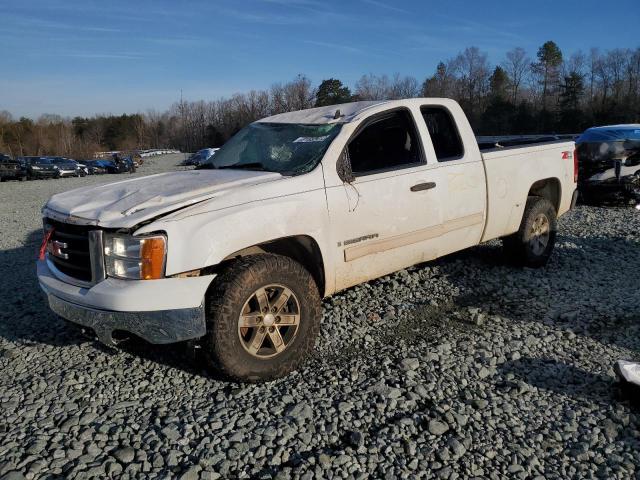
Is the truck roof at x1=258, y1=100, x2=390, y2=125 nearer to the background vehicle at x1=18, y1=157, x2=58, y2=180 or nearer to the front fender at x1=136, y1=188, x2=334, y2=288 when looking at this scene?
the front fender at x1=136, y1=188, x2=334, y2=288

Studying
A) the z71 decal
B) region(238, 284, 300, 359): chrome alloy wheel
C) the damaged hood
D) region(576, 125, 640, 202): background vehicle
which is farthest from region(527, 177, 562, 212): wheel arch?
region(576, 125, 640, 202): background vehicle

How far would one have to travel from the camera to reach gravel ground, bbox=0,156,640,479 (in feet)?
9.20

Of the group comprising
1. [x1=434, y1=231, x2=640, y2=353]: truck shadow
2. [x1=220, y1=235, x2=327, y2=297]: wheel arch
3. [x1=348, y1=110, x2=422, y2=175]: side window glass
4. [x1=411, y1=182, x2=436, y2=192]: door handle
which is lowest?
[x1=434, y1=231, x2=640, y2=353]: truck shadow

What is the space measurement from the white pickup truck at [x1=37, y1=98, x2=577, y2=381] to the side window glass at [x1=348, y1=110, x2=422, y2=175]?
1cm

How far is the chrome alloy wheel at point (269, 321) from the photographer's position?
355 cm

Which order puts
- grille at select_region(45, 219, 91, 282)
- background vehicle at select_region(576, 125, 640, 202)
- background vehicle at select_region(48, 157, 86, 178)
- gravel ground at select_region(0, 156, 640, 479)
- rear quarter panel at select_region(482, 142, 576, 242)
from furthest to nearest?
background vehicle at select_region(48, 157, 86, 178), background vehicle at select_region(576, 125, 640, 202), rear quarter panel at select_region(482, 142, 576, 242), grille at select_region(45, 219, 91, 282), gravel ground at select_region(0, 156, 640, 479)

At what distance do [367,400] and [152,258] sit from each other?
163cm

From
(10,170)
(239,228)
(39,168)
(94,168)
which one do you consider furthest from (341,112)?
(94,168)

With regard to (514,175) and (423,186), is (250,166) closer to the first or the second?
(423,186)

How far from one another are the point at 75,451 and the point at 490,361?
282cm

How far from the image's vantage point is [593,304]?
5102mm

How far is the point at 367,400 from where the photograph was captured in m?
3.40

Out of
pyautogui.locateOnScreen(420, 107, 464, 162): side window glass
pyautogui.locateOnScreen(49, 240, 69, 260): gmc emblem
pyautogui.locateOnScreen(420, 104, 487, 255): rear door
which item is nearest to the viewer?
pyautogui.locateOnScreen(49, 240, 69, 260): gmc emblem

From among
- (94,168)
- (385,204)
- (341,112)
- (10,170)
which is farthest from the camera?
(94,168)
